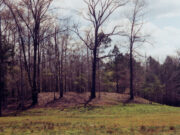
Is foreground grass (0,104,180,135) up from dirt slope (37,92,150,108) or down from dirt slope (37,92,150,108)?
up

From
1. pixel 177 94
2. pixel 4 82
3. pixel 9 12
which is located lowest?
pixel 177 94

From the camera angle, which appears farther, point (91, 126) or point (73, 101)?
point (73, 101)

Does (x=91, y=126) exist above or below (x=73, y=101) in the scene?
above

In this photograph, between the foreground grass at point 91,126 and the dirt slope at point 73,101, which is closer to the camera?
the foreground grass at point 91,126

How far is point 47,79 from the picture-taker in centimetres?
4481

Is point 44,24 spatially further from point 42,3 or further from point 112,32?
point 112,32

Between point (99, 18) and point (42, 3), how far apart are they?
9.00m

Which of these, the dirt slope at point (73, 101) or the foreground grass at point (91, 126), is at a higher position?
the foreground grass at point (91, 126)

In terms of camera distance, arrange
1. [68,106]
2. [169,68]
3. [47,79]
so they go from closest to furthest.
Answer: [68,106]
[47,79]
[169,68]

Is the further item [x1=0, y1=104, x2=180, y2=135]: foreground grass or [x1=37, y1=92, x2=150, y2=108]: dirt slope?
[x1=37, y1=92, x2=150, y2=108]: dirt slope

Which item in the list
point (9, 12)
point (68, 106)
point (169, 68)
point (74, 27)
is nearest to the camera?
point (68, 106)

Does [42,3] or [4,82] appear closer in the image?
[4,82]

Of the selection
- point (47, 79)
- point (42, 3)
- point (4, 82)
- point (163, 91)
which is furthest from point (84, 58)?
point (4, 82)

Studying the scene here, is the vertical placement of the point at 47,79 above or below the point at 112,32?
below
